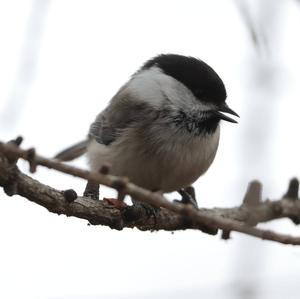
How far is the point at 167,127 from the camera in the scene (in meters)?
2.64

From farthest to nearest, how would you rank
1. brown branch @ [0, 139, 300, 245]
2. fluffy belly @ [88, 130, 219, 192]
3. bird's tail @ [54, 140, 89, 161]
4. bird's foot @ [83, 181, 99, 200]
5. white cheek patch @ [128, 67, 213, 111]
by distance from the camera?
bird's tail @ [54, 140, 89, 161] → white cheek patch @ [128, 67, 213, 111] → fluffy belly @ [88, 130, 219, 192] → bird's foot @ [83, 181, 99, 200] → brown branch @ [0, 139, 300, 245]

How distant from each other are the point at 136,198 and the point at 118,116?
1819mm

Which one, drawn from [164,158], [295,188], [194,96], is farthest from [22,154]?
[194,96]

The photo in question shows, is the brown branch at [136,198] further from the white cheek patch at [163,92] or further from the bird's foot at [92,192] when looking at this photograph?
the white cheek patch at [163,92]

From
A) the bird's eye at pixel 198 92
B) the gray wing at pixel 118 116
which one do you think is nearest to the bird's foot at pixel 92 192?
the gray wing at pixel 118 116

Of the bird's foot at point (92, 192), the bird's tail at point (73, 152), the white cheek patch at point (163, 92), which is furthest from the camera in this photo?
the bird's tail at point (73, 152)

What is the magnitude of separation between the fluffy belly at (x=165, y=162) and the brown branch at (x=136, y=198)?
0.27 m

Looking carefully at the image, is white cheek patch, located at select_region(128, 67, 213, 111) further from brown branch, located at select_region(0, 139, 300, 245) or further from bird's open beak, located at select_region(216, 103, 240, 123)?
brown branch, located at select_region(0, 139, 300, 245)

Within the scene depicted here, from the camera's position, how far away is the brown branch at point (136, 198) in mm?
1075

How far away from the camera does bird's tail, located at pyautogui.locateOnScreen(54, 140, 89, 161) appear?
3559 millimetres

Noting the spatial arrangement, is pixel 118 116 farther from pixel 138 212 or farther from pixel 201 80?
pixel 138 212

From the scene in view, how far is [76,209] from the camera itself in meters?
1.89

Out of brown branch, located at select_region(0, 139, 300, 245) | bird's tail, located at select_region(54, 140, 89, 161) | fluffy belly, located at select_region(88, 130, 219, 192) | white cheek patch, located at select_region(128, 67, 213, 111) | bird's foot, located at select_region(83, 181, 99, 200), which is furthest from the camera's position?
bird's tail, located at select_region(54, 140, 89, 161)

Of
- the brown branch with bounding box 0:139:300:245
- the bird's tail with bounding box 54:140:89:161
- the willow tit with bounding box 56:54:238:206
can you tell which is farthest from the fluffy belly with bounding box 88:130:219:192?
the bird's tail with bounding box 54:140:89:161
